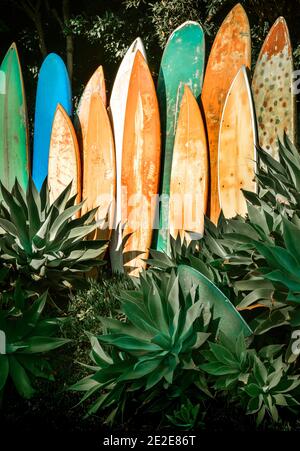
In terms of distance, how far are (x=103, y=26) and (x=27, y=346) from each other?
6.29 m

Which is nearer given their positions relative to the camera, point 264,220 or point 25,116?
point 264,220

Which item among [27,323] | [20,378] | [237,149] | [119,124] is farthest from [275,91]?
[20,378]

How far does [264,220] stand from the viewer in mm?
3195

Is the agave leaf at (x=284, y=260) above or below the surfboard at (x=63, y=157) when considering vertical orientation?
below

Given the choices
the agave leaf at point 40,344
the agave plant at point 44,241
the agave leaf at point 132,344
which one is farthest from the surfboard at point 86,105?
the agave leaf at point 132,344

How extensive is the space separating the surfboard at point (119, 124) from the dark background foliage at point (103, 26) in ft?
7.96

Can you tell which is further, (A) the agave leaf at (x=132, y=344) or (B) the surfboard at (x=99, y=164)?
(B) the surfboard at (x=99, y=164)

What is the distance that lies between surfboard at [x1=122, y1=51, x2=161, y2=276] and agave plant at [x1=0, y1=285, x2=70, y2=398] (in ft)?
4.00

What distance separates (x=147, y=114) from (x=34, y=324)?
1.93 metres

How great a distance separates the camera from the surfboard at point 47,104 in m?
5.19

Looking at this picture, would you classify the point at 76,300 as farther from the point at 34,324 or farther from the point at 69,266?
the point at 34,324

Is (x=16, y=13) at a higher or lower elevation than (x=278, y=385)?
higher

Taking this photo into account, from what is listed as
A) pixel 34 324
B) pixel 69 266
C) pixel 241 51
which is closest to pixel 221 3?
pixel 241 51

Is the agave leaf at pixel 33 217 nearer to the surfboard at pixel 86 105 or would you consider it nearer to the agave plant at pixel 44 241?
the agave plant at pixel 44 241
